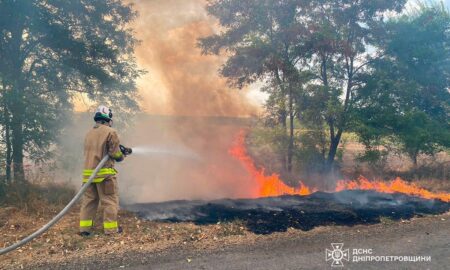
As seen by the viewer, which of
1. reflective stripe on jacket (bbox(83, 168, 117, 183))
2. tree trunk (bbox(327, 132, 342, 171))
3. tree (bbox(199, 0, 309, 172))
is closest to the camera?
reflective stripe on jacket (bbox(83, 168, 117, 183))

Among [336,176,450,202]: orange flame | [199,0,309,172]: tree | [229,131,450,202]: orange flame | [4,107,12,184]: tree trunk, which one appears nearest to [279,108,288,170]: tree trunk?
[199,0,309,172]: tree

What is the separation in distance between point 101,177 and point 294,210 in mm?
5111

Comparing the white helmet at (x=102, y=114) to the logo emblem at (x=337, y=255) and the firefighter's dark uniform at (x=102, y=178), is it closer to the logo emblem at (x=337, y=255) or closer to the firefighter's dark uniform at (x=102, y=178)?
the firefighter's dark uniform at (x=102, y=178)

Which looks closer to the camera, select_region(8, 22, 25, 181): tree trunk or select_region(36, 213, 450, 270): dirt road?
select_region(36, 213, 450, 270): dirt road

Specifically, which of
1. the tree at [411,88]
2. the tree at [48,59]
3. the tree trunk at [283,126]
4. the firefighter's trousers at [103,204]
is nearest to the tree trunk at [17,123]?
the tree at [48,59]

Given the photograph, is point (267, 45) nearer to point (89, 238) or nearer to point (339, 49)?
point (339, 49)

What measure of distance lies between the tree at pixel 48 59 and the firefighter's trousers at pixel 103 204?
3.75m

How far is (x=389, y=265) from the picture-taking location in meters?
5.14

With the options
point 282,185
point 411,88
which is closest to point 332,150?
point 282,185

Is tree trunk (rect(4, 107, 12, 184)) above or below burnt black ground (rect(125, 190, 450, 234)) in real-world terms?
above

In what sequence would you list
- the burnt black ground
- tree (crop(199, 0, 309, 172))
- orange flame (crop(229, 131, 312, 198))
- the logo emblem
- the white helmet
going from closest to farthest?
the logo emblem < the white helmet < the burnt black ground < orange flame (crop(229, 131, 312, 198)) < tree (crop(199, 0, 309, 172))

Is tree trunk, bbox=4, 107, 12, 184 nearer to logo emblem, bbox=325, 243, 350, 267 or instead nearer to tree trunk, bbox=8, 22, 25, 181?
tree trunk, bbox=8, 22, 25, 181

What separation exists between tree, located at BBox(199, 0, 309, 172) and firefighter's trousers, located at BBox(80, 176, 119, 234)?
9.68 metres

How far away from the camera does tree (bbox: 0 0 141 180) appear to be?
888 cm
